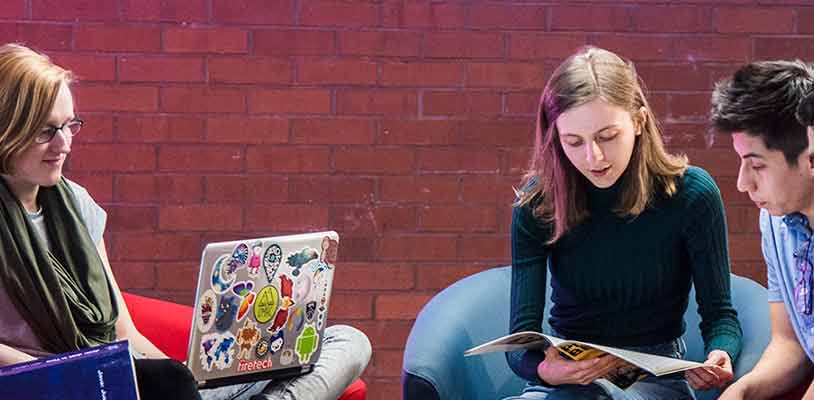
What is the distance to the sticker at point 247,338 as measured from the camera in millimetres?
2557

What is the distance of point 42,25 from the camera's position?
3672 mm

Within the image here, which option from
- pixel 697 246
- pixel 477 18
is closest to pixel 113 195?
pixel 477 18

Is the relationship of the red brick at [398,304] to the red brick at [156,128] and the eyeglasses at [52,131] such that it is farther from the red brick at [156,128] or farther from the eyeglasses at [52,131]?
the eyeglasses at [52,131]

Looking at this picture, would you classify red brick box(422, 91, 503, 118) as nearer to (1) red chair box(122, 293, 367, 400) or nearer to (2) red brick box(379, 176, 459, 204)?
(2) red brick box(379, 176, 459, 204)

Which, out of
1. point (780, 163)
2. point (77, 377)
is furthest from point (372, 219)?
Answer: point (77, 377)

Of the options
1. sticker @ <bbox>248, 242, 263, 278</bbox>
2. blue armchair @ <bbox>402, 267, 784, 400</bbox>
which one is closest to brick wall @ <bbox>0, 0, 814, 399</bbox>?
blue armchair @ <bbox>402, 267, 784, 400</bbox>

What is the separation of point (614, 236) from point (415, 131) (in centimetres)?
120

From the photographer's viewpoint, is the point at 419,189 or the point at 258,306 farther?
the point at 419,189

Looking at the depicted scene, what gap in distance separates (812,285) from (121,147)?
218 cm

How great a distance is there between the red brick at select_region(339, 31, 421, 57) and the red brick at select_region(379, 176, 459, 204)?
39cm

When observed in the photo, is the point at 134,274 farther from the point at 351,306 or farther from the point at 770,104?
the point at 770,104

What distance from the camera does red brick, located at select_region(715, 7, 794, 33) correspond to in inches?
149

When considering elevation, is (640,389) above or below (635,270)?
below

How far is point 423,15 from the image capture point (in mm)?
3715
